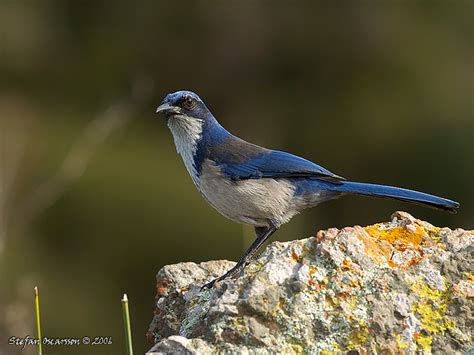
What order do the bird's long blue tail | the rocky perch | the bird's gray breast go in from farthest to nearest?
the bird's gray breast
the bird's long blue tail
the rocky perch

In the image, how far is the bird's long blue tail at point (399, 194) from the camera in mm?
4746

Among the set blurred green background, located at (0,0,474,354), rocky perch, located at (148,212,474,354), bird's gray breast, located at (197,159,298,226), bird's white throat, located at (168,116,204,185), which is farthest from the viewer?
blurred green background, located at (0,0,474,354)

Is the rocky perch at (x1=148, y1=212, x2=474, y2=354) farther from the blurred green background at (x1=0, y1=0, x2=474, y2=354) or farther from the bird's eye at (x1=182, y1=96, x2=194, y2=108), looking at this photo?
the blurred green background at (x1=0, y1=0, x2=474, y2=354)

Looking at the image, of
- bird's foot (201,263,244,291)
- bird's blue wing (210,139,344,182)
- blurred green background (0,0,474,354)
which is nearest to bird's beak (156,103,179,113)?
bird's blue wing (210,139,344,182)

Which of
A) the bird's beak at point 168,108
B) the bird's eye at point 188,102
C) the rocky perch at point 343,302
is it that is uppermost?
the bird's eye at point 188,102

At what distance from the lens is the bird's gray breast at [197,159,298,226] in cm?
520

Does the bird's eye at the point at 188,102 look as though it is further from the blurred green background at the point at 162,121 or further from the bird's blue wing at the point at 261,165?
the blurred green background at the point at 162,121

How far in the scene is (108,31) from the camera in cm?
1538

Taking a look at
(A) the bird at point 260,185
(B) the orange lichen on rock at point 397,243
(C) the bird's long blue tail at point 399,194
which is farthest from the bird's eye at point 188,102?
(B) the orange lichen on rock at point 397,243

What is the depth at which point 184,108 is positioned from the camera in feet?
18.6

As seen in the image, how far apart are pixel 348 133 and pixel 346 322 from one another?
9839 millimetres

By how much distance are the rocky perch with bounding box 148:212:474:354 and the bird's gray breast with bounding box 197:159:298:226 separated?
131 centimetres

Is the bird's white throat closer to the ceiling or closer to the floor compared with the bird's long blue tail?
closer to the ceiling

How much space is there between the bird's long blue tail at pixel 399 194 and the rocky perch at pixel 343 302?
82 centimetres
